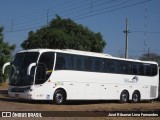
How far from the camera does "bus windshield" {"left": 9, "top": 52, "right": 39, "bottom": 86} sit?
80.8ft

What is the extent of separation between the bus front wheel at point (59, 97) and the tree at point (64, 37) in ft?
50.1

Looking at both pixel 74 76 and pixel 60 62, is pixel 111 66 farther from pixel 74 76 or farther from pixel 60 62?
pixel 60 62

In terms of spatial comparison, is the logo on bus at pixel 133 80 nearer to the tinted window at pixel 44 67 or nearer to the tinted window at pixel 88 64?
the tinted window at pixel 88 64

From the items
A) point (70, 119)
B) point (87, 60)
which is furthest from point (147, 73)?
point (70, 119)

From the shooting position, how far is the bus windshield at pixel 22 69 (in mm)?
24636

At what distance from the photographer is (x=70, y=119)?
16391 mm

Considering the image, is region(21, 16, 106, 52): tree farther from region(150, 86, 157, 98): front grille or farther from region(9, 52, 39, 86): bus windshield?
region(9, 52, 39, 86): bus windshield

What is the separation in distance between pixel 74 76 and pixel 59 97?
162cm

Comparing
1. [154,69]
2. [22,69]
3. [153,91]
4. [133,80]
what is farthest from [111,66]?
[22,69]

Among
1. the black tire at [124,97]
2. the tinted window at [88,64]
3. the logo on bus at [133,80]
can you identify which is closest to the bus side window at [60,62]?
the tinted window at [88,64]

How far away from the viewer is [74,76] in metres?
26.3

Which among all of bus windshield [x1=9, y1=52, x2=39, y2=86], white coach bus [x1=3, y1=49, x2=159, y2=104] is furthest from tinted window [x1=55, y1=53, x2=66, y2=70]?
bus windshield [x1=9, y1=52, x2=39, y2=86]

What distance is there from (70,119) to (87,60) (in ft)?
36.5

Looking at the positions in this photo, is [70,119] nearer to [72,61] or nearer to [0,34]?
[72,61]
